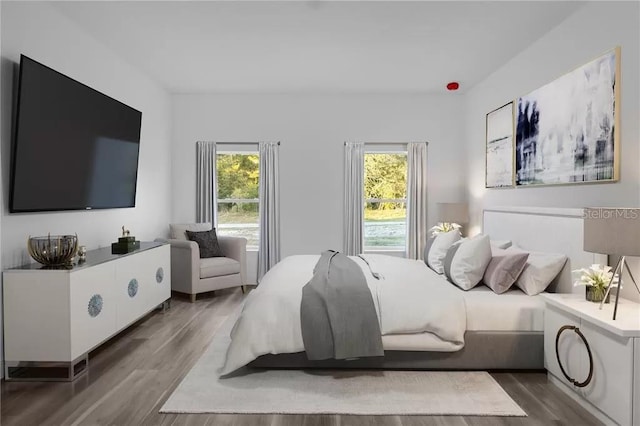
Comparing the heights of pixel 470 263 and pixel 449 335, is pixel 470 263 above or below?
above

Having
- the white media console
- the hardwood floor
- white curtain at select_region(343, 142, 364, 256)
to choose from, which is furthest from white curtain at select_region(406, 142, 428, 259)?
the white media console

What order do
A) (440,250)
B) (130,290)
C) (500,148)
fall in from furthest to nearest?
(500,148)
(440,250)
(130,290)

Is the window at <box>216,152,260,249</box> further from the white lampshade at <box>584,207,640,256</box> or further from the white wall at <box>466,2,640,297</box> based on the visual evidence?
the white lampshade at <box>584,207,640,256</box>

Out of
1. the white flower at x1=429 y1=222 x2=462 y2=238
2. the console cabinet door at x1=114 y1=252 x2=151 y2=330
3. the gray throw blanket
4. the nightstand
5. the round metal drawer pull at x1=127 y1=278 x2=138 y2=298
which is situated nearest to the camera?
the nightstand

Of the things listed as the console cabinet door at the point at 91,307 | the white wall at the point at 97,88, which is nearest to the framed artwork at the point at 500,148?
the console cabinet door at the point at 91,307

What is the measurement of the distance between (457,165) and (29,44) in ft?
17.0

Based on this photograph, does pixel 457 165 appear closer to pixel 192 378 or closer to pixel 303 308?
pixel 303 308

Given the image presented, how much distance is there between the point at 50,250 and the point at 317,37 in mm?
2821

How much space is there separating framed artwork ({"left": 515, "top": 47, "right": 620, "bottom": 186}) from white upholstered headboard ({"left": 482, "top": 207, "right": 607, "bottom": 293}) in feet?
0.95

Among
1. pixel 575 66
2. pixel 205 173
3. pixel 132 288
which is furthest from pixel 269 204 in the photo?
pixel 575 66

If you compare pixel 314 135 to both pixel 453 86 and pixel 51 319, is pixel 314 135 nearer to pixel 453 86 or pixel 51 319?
pixel 453 86

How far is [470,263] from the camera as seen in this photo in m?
3.54

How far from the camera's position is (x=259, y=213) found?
251 inches

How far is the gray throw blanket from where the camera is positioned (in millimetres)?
2869
